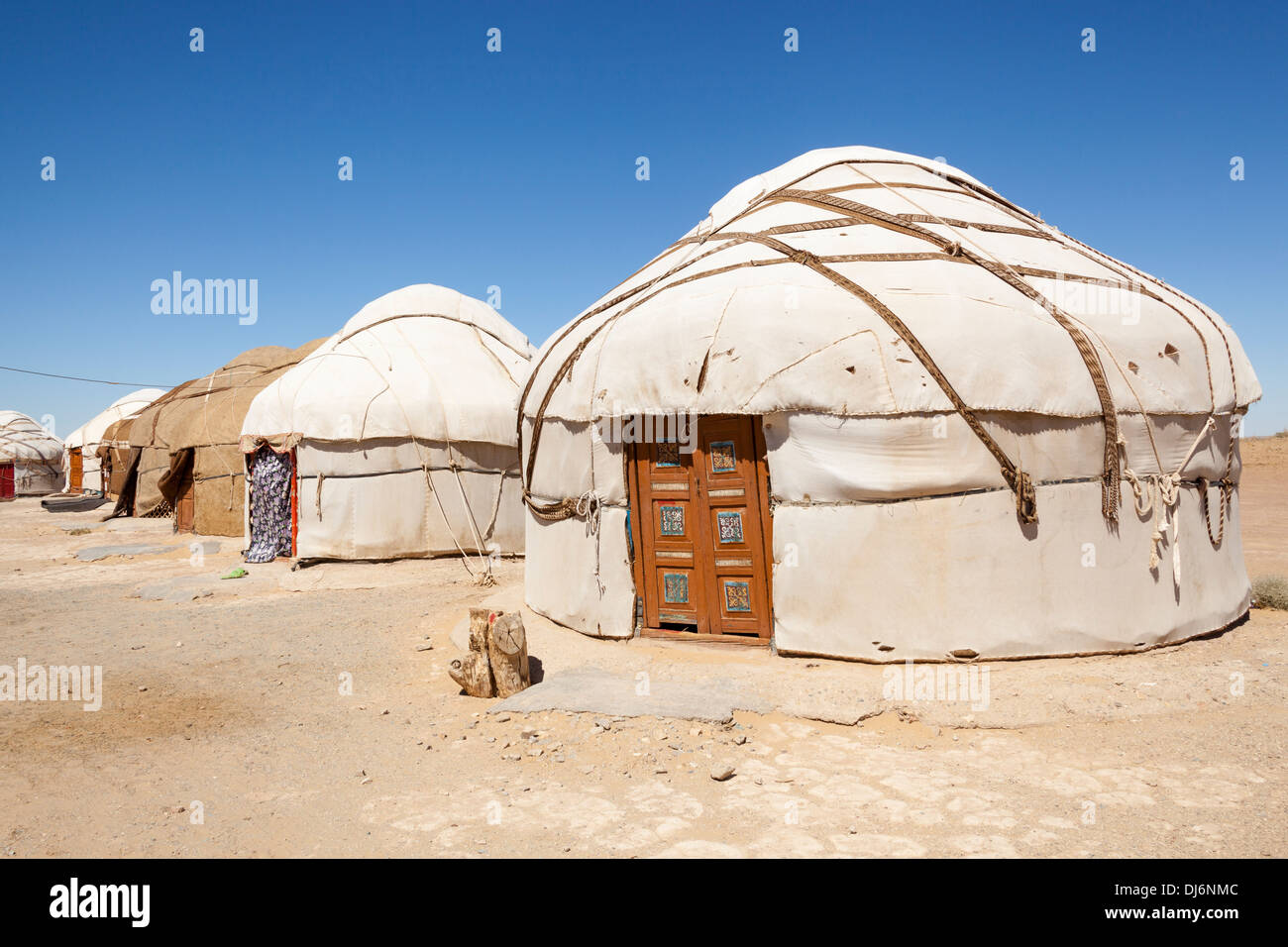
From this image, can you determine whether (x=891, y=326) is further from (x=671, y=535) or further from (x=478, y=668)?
(x=478, y=668)

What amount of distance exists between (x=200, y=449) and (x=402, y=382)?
595cm

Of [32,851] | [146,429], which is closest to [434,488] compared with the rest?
[32,851]

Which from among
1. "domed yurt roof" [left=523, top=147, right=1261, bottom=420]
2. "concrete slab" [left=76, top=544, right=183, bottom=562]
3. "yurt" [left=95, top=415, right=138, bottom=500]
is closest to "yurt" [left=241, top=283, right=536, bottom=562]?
"concrete slab" [left=76, top=544, right=183, bottom=562]

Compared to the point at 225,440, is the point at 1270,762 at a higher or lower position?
lower

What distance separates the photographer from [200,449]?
14406 millimetres

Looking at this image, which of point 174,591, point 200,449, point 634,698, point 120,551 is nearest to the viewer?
point 634,698

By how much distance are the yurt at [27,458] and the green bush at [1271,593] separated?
32285 mm

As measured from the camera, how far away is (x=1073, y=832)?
10.0 feet

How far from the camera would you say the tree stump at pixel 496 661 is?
507 cm

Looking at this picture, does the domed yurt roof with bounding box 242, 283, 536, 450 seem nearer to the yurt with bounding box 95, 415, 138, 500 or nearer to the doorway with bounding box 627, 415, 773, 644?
the doorway with bounding box 627, 415, 773, 644

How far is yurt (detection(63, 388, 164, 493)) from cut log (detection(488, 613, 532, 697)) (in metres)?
25.8

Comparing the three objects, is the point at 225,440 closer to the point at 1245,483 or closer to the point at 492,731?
the point at 492,731

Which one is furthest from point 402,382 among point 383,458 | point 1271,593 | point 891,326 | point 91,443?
point 91,443
